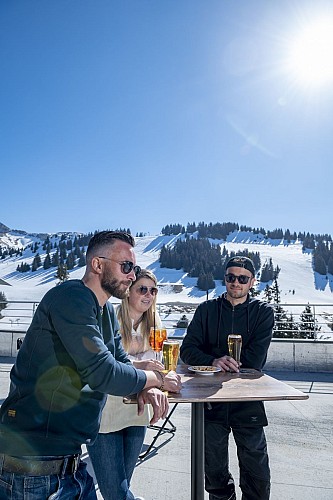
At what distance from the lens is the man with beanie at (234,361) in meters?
2.09

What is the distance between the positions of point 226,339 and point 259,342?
0.20m

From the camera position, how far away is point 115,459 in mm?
1801

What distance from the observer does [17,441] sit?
43.4 inches

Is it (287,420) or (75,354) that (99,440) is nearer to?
(75,354)

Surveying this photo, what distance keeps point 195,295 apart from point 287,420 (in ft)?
235

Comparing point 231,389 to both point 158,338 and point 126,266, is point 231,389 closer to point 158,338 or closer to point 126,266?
point 158,338

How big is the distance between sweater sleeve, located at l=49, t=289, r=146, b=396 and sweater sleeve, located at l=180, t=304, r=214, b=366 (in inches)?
44.6

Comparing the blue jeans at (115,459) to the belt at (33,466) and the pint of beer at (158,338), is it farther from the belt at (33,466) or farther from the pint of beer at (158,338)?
the belt at (33,466)

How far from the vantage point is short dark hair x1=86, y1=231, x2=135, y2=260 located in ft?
4.59

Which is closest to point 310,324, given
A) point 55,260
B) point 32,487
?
point 32,487

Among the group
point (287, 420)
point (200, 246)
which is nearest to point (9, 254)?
point (200, 246)

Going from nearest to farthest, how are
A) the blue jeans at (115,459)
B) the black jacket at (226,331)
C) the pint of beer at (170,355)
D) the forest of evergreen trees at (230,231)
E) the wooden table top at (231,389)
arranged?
the wooden table top at (231,389) → the blue jeans at (115,459) → the pint of beer at (170,355) → the black jacket at (226,331) → the forest of evergreen trees at (230,231)

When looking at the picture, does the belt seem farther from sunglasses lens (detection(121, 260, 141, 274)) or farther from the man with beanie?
the man with beanie

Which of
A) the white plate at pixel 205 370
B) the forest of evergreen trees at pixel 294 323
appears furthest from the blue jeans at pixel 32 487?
the forest of evergreen trees at pixel 294 323
